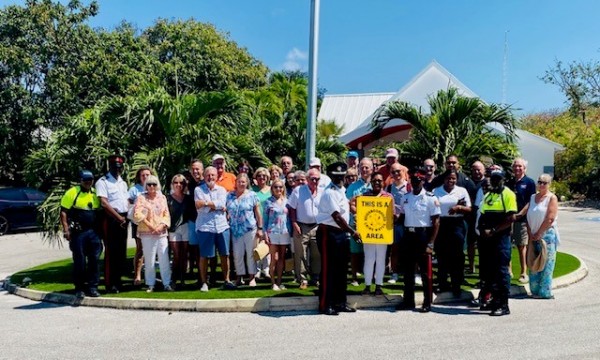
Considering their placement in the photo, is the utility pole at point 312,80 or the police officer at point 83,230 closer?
the police officer at point 83,230

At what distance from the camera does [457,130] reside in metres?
11.7

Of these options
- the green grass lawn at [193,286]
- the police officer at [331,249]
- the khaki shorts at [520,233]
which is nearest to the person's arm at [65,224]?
the green grass lawn at [193,286]

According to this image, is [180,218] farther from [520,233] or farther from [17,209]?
[17,209]

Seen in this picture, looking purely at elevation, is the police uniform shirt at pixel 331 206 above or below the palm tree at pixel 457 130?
below

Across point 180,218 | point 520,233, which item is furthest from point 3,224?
point 520,233

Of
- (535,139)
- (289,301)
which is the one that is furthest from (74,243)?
(535,139)

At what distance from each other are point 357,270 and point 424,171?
6.91 ft

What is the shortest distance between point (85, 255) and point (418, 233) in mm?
4923

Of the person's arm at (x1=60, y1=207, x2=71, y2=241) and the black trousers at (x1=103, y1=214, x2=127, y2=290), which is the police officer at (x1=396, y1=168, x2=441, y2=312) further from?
the person's arm at (x1=60, y1=207, x2=71, y2=241)

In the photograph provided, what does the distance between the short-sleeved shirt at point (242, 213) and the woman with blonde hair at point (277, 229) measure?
223 millimetres

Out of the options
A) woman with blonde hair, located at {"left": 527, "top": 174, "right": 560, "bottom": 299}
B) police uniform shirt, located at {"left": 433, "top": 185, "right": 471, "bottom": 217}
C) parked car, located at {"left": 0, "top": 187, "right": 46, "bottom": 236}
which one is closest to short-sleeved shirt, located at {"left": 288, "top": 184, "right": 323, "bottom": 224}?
police uniform shirt, located at {"left": 433, "top": 185, "right": 471, "bottom": 217}

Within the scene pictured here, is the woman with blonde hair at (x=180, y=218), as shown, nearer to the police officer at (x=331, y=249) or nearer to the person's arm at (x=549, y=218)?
the police officer at (x=331, y=249)

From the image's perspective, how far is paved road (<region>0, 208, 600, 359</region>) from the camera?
604 centimetres

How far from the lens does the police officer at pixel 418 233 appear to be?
7934 millimetres
